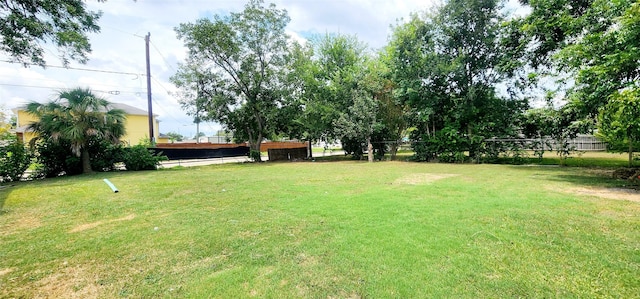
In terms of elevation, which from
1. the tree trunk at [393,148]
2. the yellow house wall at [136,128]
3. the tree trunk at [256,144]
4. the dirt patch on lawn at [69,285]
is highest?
the yellow house wall at [136,128]

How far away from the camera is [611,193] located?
229 inches

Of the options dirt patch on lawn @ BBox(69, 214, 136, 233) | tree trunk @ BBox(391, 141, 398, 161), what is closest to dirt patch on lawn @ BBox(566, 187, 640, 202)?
dirt patch on lawn @ BBox(69, 214, 136, 233)

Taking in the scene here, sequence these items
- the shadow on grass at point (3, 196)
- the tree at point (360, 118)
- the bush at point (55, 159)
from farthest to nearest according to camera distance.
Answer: the tree at point (360, 118) → the bush at point (55, 159) → the shadow on grass at point (3, 196)

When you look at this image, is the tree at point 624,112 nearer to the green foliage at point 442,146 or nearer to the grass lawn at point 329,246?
the grass lawn at point 329,246

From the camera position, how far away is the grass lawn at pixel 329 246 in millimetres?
2312

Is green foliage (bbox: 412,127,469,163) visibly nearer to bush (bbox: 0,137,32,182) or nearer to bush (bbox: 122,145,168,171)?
bush (bbox: 122,145,168,171)

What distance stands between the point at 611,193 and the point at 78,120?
655 inches

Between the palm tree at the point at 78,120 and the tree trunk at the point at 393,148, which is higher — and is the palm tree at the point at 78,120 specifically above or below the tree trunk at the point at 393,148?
above

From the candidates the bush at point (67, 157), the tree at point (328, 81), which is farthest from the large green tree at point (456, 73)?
the bush at point (67, 157)

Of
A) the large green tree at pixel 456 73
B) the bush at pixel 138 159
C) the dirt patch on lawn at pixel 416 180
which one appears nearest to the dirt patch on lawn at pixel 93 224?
the dirt patch on lawn at pixel 416 180

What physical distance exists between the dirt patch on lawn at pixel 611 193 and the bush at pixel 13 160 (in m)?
16.6

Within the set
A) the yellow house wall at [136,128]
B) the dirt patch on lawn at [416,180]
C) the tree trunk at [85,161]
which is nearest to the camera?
the dirt patch on lawn at [416,180]

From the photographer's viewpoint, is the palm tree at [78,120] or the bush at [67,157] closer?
the palm tree at [78,120]

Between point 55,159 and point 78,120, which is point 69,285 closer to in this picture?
point 78,120
